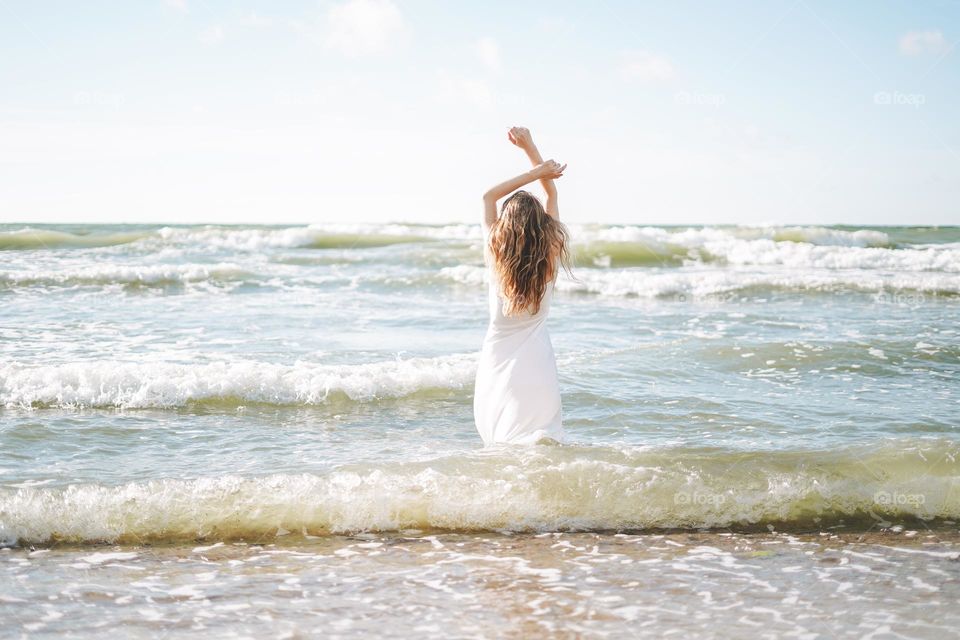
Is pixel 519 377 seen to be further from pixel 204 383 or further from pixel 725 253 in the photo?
pixel 725 253

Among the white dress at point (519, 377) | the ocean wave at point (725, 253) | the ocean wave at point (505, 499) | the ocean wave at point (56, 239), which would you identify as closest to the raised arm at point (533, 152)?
the white dress at point (519, 377)

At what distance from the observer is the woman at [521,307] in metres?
4.77

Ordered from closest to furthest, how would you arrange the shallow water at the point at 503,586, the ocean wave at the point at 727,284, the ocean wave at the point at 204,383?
the shallow water at the point at 503,586 < the ocean wave at the point at 204,383 < the ocean wave at the point at 727,284

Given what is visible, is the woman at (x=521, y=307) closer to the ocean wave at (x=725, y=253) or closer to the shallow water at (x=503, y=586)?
the shallow water at (x=503, y=586)

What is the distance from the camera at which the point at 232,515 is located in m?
4.68

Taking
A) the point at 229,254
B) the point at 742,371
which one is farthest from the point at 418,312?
the point at 229,254

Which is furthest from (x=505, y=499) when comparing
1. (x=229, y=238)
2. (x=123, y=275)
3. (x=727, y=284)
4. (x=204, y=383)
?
(x=229, y=238)

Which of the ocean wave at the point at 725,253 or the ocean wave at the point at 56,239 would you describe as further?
the ocean wave at the point at 56,239

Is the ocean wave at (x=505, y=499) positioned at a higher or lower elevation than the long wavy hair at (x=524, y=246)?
lower

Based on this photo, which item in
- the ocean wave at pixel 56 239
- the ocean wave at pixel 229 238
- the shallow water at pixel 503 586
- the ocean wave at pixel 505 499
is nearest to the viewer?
the shallow water at pixel 503 586

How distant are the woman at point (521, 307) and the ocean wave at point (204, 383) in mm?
2479

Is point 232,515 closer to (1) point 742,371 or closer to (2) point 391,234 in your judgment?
(1) point 742,371

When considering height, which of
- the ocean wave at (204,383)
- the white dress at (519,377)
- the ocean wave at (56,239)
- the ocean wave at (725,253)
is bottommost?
the ocean wave at (204,383)

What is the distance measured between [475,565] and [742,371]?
5168mm
